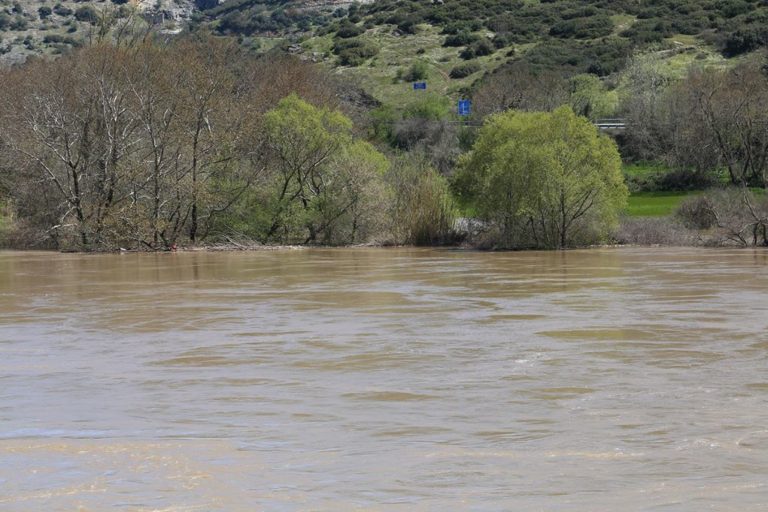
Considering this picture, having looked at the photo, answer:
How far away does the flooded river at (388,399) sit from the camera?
928 cm

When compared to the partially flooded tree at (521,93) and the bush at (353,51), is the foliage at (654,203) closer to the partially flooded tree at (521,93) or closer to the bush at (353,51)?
the partially flooded tree at (521,93)

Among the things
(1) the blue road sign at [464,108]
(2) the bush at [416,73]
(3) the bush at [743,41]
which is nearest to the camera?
(1) the blue road sign at [464,108]

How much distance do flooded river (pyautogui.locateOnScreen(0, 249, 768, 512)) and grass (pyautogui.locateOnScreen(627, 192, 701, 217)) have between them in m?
21.6

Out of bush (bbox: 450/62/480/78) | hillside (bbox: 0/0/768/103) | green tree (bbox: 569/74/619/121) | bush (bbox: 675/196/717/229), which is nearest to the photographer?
bush (bbox: 675/196/717/229)

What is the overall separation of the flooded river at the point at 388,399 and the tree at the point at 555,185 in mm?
14415

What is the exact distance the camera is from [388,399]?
13.0m

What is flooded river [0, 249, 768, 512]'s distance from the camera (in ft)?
30.5

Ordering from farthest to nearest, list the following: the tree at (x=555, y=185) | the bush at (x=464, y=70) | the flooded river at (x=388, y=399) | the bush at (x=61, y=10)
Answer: the bush at (x=61, y=10) < the bush at (x=464, y=70) < the tree at (x=555, y=185) < the flooded river at (x=388, y=399)

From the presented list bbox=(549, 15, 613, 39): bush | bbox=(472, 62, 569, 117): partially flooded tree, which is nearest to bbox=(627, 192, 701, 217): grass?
bbox=(472, 62, 569, 117): partially flooded tree

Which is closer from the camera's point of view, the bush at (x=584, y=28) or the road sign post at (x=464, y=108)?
the road sign post at (x=464, y=108)

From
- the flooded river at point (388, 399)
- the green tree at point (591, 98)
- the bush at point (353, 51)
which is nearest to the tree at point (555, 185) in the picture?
the flooded river at point (388, 399)

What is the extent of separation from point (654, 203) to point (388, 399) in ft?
136

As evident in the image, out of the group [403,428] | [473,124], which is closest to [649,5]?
[473,124]

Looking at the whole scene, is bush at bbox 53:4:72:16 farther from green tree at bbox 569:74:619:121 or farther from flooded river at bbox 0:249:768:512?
flooded river at bbox 0:249:768:512
